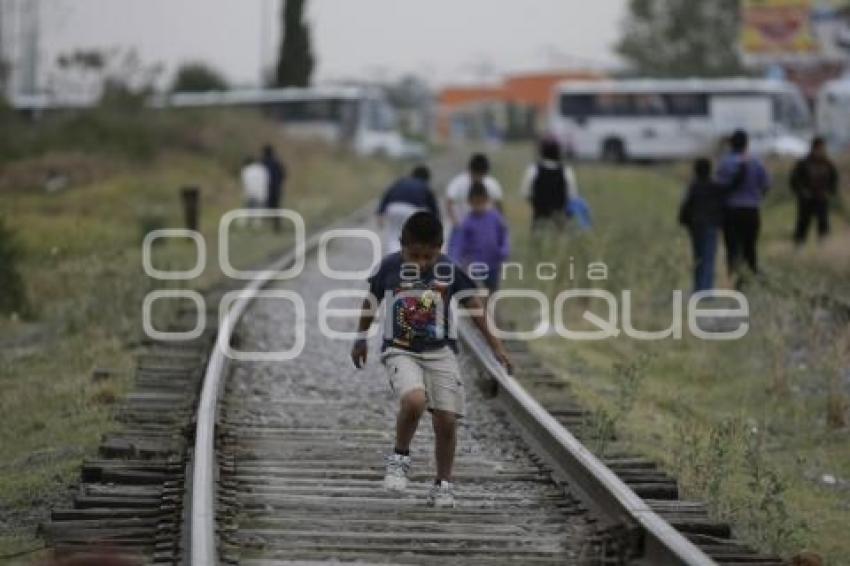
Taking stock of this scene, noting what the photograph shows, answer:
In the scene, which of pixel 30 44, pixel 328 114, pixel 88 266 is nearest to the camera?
pixel 88 266

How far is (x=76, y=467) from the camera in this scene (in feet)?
31.4

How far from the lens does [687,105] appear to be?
62219mm

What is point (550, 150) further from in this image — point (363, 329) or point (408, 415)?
point (408, 415)

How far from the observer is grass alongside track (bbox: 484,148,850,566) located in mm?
9113

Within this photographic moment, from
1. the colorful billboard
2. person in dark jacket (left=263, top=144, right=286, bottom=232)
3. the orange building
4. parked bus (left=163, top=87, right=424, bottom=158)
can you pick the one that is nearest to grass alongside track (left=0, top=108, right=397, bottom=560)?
person in dark jacket (left=263, top=144, right=286, bottom=232)

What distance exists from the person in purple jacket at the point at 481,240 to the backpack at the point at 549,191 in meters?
4.08

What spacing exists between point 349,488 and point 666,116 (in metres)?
54.6

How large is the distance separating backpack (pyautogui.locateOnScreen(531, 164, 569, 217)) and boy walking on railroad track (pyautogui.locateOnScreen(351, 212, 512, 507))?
9843 millimetres

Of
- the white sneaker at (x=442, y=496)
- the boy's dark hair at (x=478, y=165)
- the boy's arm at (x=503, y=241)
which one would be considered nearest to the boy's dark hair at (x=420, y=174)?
the boy's dark hair at (x=478, y=165)

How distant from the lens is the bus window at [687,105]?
204ft

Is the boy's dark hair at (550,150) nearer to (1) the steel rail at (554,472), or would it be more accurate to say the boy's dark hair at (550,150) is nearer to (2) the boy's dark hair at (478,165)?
(2) the boy's dark hair at (478,165)

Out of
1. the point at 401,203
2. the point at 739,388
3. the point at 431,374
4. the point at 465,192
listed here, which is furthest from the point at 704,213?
the point at 431,374

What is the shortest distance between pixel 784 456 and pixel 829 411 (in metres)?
1.29

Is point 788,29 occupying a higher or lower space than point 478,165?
higher
